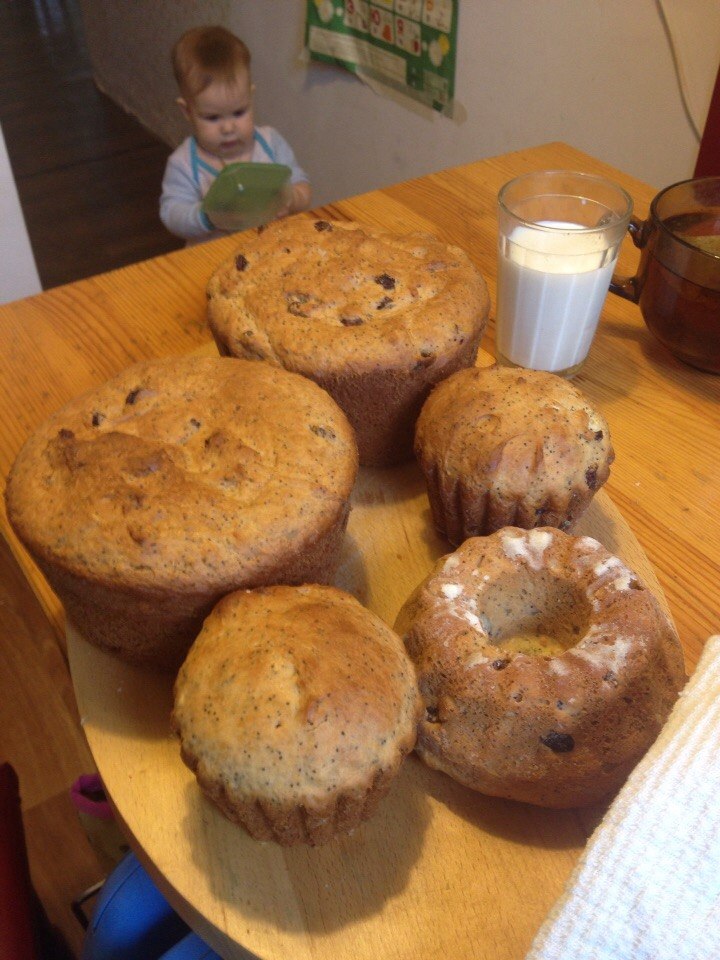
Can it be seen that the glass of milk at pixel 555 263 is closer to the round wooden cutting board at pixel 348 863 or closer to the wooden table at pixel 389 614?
the wooden table at pixel 389 614

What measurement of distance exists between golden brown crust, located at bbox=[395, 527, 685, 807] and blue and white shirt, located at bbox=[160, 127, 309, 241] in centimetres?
170

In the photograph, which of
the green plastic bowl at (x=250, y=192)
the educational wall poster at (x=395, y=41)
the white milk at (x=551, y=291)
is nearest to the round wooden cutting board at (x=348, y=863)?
the white milk at (x=551, y=291)

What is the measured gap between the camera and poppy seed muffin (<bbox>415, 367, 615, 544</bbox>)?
90cm

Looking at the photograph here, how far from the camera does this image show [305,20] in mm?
2924

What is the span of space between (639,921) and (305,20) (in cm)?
305

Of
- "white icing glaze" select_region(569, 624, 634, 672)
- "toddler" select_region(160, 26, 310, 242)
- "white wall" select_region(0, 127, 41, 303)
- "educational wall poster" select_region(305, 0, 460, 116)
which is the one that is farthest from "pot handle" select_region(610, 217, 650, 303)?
"white wall" select_region(0, 127, 41, 303)

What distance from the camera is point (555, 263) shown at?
117cm

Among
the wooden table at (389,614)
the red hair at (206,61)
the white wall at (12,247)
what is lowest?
the white wall at (12,247)

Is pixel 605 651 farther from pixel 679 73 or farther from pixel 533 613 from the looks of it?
pixel 679 73

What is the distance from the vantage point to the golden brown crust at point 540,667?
0.72m

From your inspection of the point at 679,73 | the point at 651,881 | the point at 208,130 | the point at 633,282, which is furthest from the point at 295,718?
Answer: the point at 208,130

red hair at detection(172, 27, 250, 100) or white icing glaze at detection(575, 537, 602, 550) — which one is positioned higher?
white icing glaze at detection(575, 537, 602, 550)

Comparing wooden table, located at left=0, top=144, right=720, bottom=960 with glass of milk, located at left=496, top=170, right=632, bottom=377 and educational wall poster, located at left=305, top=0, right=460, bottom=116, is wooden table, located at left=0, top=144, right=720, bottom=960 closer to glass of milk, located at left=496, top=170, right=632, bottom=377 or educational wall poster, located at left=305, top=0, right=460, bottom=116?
glass of milk, located at left=496, top=170, right=632, bottom=377

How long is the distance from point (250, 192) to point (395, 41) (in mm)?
982
